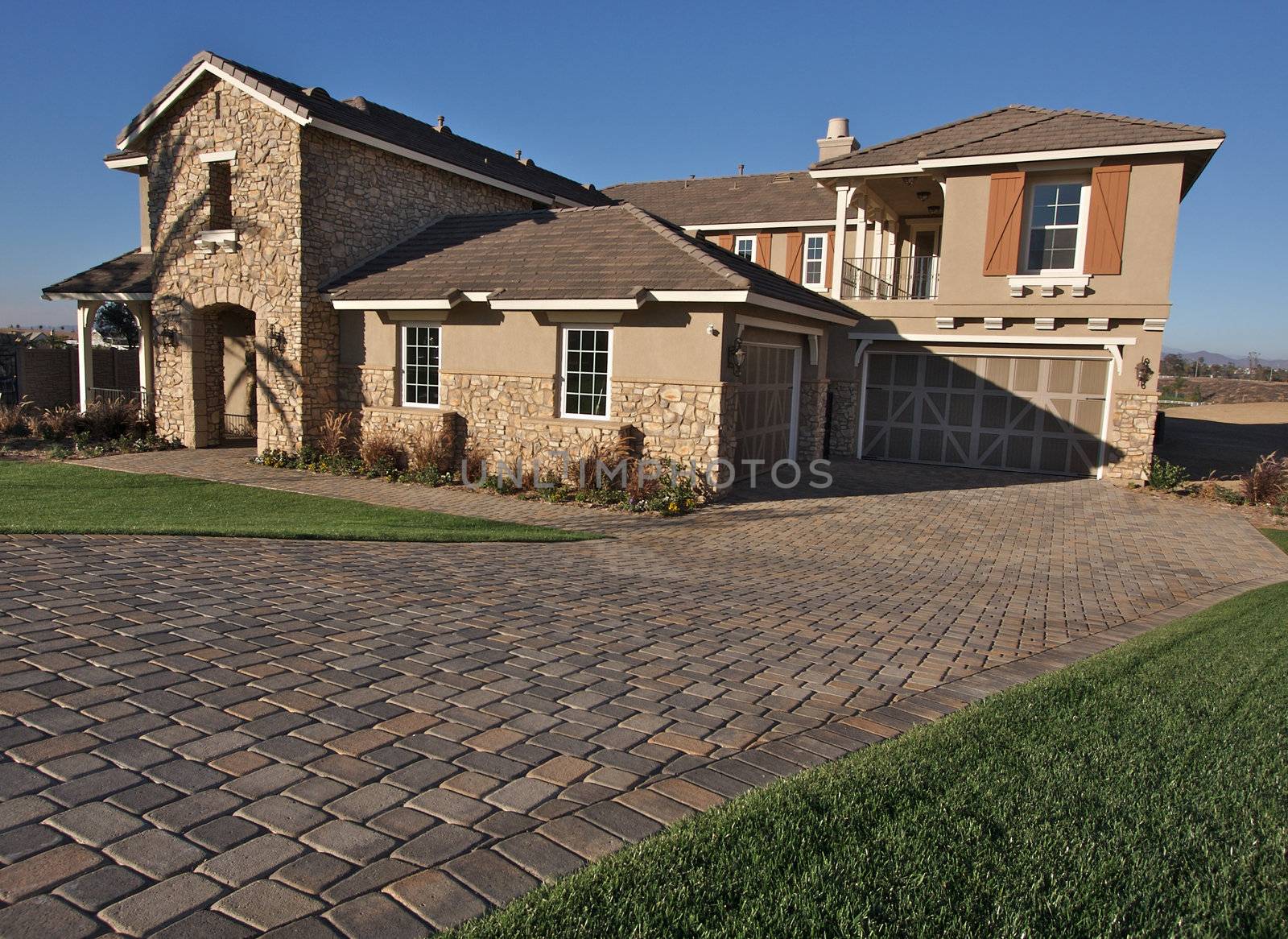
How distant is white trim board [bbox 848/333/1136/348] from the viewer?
58.0ft

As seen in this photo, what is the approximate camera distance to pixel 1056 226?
714 inches

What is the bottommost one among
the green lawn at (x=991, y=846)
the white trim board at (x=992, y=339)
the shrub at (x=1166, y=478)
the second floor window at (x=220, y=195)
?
the green lawn at (x=991, y=846)

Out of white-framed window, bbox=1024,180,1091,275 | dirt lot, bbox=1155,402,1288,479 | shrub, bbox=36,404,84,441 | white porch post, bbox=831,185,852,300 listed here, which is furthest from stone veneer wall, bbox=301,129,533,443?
dirt lot, bbox=1155,402,1288,479

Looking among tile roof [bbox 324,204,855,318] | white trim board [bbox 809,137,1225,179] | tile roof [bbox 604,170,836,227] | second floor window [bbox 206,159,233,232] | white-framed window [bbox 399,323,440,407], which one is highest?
tile roof [bbox 604,170,836,227]

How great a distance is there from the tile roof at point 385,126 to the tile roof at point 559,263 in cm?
220

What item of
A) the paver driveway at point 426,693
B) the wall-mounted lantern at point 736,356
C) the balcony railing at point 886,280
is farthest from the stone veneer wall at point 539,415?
the balcony railing at point 886,280

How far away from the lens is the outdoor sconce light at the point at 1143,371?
17.2 m

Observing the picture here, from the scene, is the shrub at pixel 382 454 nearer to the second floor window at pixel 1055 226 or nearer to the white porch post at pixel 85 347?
the white porch post at pixel 85 347

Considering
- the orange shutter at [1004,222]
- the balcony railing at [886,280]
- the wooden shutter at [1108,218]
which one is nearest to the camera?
the wooden shutter at [1108,218]

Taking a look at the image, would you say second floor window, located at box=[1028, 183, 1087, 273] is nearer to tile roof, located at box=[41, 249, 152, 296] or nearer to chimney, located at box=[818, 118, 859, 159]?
chimney, located at box=[818, 118, 859, 159]

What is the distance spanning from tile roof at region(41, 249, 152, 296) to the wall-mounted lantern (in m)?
14.0

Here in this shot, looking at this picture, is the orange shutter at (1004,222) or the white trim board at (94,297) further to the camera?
the white trim board at (94,297)

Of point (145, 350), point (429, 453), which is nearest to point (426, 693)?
point (429, 453)

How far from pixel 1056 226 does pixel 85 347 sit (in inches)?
921
